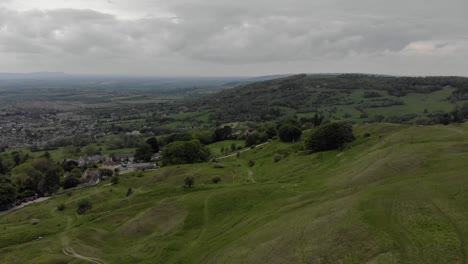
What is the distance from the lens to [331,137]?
106125mm

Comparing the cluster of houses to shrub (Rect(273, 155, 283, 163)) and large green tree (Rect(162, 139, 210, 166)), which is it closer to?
large green tree (Rect(162, 139, 210, 166))

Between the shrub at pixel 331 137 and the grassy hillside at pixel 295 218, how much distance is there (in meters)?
14.2

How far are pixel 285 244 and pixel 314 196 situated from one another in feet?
70.1

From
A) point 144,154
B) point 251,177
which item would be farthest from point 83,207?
point 144,154

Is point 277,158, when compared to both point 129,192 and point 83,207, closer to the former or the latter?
point 129,192

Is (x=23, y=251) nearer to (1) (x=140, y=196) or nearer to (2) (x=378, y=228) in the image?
(1) (x=140, y=196)

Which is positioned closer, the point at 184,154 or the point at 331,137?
the point at 331,137

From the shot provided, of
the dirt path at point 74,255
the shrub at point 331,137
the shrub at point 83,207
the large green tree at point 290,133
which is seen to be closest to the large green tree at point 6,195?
the shrub at point 83,207

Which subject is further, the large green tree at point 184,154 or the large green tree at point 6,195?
the large green tree at point 184,154

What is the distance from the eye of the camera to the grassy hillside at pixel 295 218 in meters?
35.3

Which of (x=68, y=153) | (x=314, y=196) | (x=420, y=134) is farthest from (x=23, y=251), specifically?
(x=68, y=153)

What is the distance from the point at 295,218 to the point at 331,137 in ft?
209

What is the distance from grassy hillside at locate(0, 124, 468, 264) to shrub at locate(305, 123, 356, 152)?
557 inches

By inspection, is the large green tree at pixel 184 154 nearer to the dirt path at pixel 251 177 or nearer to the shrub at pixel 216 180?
the dirt path at pixel 251 177
